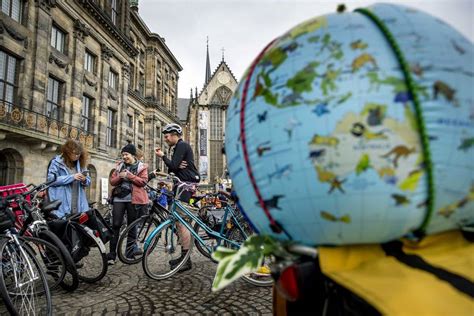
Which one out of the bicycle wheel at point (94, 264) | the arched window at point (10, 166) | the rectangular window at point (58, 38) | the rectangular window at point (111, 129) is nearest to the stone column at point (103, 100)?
the rectangular window at point (111, 129)

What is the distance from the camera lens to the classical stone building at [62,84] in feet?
41.6

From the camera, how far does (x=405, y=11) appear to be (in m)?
0.94

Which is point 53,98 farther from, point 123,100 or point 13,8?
point 123,100

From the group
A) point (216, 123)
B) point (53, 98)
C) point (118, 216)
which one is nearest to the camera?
point (118, 216)

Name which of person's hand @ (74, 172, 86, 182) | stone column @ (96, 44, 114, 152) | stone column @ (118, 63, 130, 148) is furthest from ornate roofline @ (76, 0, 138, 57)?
person's hand @ (74, 172, 86, 182)

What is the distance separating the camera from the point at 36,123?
43.6 feet

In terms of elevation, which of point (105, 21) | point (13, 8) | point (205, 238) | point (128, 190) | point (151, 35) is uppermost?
point (151, 35)

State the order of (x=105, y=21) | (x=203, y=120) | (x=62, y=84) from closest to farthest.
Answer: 1. (x=62, y=84)
2. (x=105, y=21)
3. (x=203, y=120)

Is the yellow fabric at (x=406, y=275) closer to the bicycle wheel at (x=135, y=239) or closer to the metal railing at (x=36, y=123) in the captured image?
the bicycle wheel at (x=135, y=239)

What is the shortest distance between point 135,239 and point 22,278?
1.65 meters

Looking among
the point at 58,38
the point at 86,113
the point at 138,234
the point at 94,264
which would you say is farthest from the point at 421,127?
the point at 86,113

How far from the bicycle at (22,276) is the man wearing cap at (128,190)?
5.86ft

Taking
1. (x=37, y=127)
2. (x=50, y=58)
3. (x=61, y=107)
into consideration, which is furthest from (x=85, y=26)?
(x=37, y=127)

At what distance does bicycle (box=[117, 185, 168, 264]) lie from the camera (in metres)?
4.09
